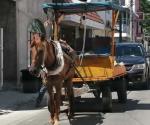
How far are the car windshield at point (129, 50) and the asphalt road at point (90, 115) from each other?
693 centimetres

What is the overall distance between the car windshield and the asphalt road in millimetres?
6931

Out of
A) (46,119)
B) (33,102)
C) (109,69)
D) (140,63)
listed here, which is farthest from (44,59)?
(140,63)

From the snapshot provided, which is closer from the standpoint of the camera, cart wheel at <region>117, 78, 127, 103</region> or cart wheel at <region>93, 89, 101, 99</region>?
cart wheel at <region>93, 89, 101, 99</region>

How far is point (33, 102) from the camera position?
756 inches

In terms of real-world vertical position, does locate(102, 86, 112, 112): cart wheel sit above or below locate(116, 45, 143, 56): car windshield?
below

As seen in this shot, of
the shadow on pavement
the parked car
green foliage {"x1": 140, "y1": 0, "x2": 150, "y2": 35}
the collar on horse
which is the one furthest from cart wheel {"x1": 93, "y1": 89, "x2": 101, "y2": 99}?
green foliage {"x1": 140, "y1": 0, "x2": 150, "y2": 35}

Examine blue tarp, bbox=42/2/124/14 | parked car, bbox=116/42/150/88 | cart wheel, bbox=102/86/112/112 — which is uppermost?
blue tarp, bbox=42/2/124/14

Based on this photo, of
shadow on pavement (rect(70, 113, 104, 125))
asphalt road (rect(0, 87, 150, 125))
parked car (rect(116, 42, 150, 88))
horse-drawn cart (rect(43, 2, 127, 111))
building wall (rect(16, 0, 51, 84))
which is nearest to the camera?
shadow on pavement (rect(70, 113, 104, 125))

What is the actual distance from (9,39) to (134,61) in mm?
5867

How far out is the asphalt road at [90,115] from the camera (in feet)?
44.8

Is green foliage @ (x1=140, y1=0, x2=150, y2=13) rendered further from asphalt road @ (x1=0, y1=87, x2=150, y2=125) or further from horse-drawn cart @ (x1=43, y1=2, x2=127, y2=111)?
horse-drawn cart @ (x1=43, y1=2, x2=127, y2=111)

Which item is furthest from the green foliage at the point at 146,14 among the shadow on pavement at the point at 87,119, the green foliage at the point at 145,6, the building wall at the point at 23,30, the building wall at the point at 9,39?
the shadow on pavement at the point at 87,119

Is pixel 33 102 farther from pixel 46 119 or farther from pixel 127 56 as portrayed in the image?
pixel 127 56

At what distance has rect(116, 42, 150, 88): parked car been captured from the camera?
78.3ft
